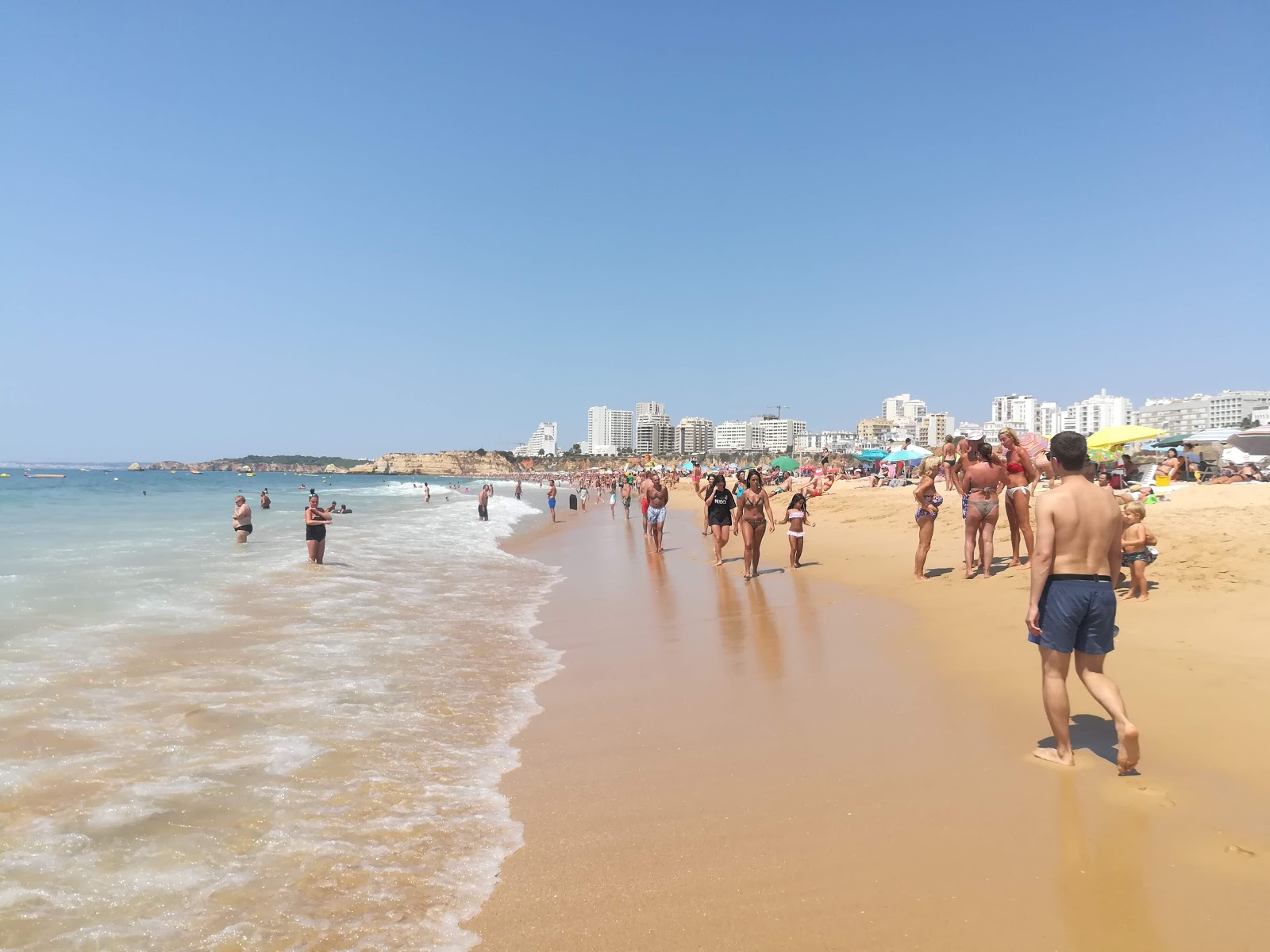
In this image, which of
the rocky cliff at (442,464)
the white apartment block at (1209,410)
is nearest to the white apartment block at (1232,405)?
the white apartment block at (1209,410)

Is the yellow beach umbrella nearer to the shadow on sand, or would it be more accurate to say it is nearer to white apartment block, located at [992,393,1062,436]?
the shadow on sand

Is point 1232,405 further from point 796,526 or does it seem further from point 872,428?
point 796,526

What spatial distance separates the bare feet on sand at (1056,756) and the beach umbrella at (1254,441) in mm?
30387

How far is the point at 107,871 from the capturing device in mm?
2738

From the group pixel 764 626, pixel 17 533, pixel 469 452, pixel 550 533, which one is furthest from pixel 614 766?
pixel 469 452

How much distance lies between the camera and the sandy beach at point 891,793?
2.27 m

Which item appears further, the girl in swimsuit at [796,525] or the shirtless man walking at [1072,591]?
the girl in swimsuit at [796,525]

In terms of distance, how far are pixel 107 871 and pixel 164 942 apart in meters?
0.64

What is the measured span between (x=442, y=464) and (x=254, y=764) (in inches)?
7005

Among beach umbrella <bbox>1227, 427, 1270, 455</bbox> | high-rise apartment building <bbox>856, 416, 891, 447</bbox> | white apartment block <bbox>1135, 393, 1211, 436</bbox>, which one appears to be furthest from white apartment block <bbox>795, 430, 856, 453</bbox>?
beach umbrella <bbox>1227, 427, 1270, 455</bbox>

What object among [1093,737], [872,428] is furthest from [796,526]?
[872,428]

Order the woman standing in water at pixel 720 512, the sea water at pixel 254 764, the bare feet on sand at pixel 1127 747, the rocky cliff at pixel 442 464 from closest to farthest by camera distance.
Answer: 1. the sea water at pixel 254 764
2. the bare feet on sand at pixel 1127 747
3. the woman standing in water at pixel 720 512
4. the rocky cliff at pixel 442 464

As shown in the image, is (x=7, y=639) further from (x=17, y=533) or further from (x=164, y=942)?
(x=17, y=533)

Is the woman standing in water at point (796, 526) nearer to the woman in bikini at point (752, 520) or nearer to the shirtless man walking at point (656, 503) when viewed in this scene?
the woman in bikini at point (752, 520)
